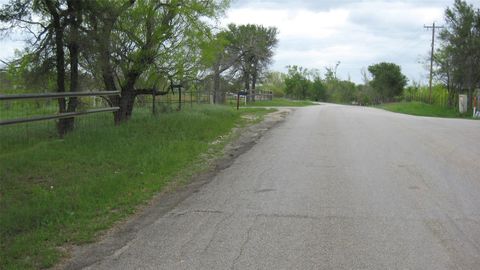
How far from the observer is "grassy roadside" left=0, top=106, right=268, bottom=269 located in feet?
20.0

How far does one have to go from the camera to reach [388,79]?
248 feet

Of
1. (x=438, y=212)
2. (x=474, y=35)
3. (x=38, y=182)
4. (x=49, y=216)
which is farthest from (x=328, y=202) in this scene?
(x=474, y=35)

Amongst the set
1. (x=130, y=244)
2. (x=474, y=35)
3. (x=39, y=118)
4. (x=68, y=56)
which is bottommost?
(x=130, y=244)

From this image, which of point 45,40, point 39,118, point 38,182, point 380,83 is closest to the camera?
point 38,182

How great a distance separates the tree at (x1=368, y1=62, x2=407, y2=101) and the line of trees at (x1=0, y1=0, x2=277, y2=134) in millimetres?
57983

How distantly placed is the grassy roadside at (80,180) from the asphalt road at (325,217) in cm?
78

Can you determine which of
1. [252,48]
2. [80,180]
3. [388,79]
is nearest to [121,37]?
[80,180]

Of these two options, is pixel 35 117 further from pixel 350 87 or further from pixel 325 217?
pixel 350 87

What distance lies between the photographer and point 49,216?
267 inches

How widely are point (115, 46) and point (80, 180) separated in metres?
9.34

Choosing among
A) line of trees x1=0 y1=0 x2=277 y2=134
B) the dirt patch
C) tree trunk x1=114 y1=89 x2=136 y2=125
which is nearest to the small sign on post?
line of trees x1=0 y1=0 x2=277 y2=134

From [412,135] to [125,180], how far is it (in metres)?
9.65

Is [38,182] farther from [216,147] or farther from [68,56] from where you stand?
[68,56]

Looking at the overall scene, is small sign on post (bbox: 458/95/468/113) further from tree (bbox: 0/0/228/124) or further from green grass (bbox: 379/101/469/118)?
tree (bbox: 0/0/228/124)
